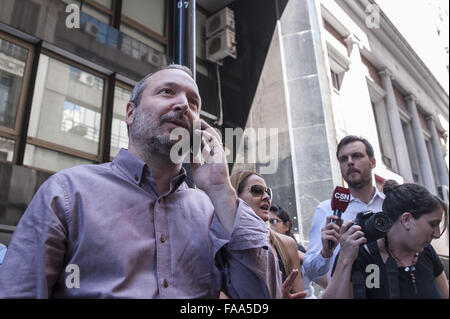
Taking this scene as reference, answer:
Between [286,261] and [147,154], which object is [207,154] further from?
[286,261]

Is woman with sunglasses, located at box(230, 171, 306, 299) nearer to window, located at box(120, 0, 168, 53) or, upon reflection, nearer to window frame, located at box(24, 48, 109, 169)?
window frame, located at box(24, 48, 109, 169)

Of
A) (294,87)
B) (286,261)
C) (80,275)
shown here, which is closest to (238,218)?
(80,275)

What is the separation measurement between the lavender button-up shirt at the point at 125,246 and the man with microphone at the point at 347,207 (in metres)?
0.20

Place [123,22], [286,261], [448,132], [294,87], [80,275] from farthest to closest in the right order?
1. [123,22]
2. [448,132]
3. [294,87]
4. [286,261]
5. [80,275]

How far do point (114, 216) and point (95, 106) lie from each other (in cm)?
211

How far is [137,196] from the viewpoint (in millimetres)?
944

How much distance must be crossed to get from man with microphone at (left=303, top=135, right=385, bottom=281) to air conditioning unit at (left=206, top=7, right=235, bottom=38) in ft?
4.08

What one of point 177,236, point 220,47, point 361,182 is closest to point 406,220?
point 361,182

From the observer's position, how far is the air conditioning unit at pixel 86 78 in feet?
10.0

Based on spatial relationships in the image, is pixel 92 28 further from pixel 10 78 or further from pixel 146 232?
pixel 146 232

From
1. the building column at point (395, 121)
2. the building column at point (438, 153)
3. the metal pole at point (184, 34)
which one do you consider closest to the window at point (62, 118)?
the metal pole at point (184, 34)

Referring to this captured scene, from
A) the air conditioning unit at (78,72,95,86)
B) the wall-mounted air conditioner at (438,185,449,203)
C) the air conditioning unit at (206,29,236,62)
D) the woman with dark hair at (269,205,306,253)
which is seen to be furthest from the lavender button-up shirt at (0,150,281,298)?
the air conditioning unit at (78,72,95,86)

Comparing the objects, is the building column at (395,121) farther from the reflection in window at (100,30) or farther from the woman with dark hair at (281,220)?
the reflection in window at (100,30)

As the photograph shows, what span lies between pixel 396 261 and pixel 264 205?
53cm
